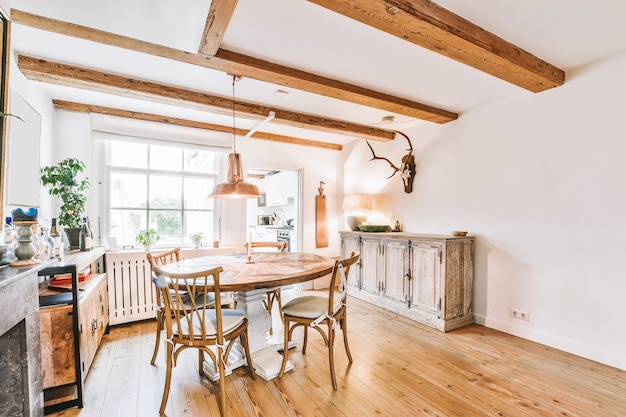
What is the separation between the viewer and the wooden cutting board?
491 centimetres

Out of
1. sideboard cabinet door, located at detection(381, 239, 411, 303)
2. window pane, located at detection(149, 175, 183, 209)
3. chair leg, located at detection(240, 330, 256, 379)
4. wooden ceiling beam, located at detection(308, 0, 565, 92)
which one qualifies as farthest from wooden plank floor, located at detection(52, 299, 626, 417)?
wooden ceiling beam, located at detection(308, 0, 565, 92)

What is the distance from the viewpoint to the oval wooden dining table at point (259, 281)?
2.08m

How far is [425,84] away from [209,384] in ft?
10.3

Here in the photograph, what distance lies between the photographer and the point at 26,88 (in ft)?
8.20

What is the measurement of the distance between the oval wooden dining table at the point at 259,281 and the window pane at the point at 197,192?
1441 mm

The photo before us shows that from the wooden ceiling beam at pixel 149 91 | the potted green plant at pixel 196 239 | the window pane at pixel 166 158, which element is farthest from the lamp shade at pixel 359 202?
the window pane at pixel 166 158

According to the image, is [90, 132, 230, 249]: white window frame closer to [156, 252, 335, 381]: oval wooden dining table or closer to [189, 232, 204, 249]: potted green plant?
[189, 232, 204, 249]: potted green plant

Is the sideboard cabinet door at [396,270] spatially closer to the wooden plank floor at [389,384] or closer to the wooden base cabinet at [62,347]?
the wooden plank floor at [389,384]

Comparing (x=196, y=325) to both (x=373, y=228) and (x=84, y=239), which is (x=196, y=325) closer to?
(x=84, y=239)

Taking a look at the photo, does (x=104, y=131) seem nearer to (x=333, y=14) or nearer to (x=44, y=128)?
(x=44, y=128)

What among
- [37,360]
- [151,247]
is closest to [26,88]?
[151,247]

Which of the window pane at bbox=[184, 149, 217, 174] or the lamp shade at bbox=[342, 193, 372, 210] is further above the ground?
the window pane at bbox=[184, 149, 217, 174]

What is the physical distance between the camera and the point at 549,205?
279 cm

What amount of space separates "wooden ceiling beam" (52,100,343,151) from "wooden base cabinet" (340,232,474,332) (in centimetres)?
182
